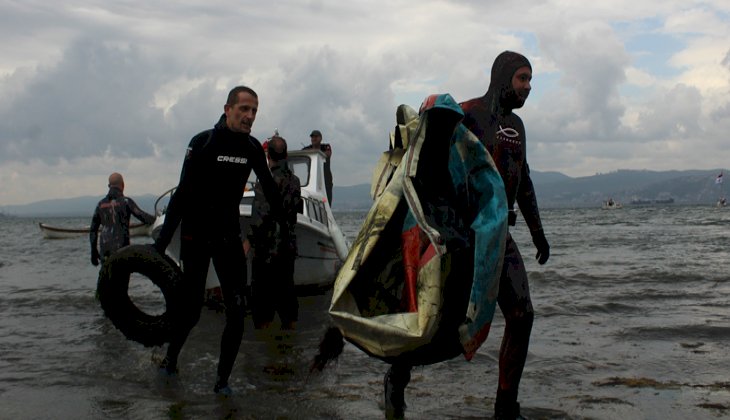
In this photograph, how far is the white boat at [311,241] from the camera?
909 centimetres

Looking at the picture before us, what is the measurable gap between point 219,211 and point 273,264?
2784 millimetres

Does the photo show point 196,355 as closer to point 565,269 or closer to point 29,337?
point 29,337

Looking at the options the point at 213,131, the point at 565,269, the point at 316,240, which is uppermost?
the point at 213,131

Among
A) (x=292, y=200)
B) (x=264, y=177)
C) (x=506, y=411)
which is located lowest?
(x=506, y=411)

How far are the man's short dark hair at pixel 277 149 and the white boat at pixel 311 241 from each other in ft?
3.36

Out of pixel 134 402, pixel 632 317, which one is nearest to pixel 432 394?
pixel 134 402

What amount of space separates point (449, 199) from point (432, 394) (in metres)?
1.82

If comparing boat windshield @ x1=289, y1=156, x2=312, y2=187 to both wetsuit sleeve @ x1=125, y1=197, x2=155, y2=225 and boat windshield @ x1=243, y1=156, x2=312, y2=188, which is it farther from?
wetsuit sleeve @ x1=125, y1=197, x2=155, y2=225

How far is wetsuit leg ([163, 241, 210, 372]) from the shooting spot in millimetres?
5039

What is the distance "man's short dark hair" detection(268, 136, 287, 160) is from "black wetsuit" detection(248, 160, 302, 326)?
0.09m

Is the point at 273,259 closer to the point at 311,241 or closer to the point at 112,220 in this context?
the point at 311,241

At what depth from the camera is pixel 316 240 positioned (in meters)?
9.50

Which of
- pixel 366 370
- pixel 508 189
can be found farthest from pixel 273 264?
pixel 508 189

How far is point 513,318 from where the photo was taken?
4.04m
